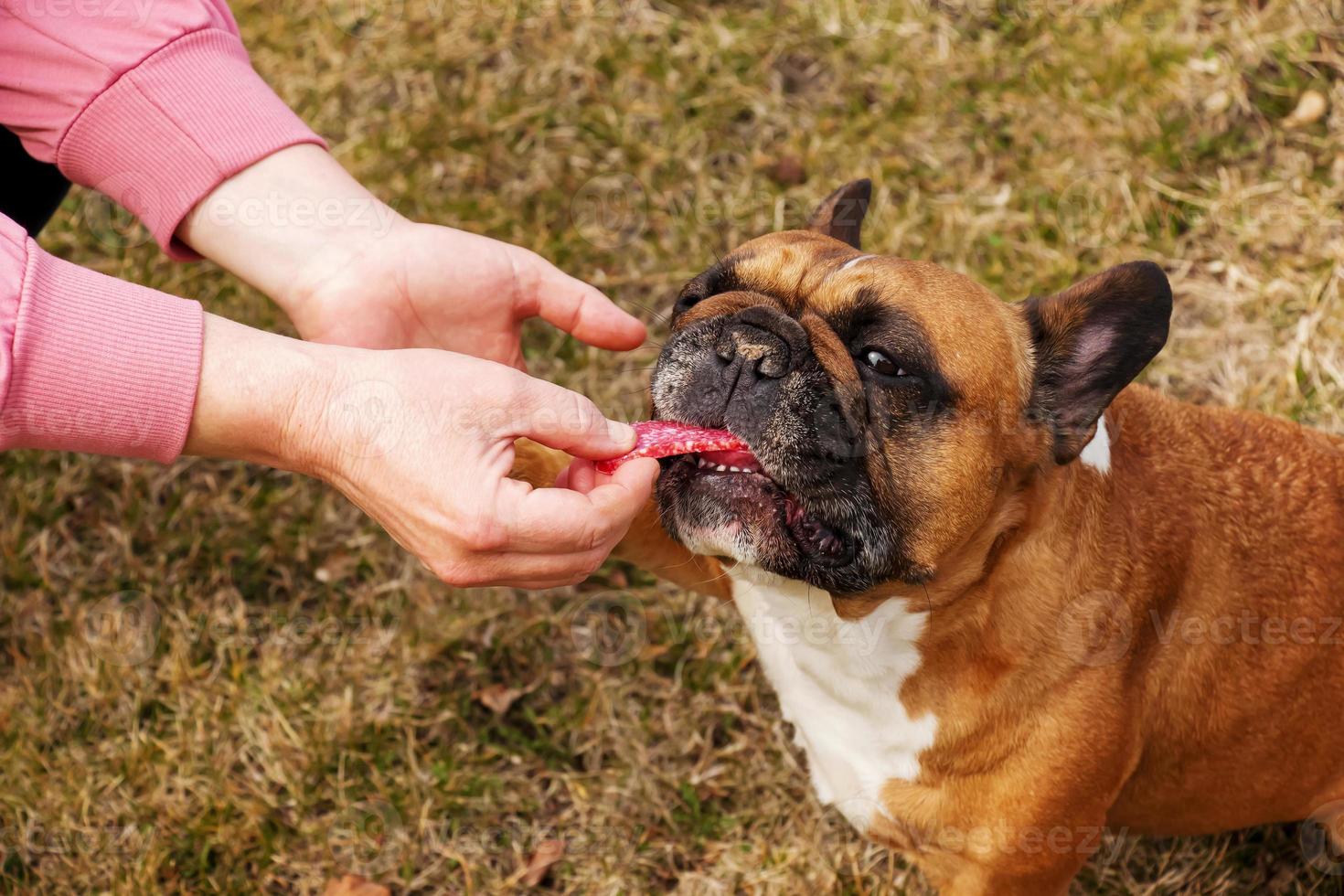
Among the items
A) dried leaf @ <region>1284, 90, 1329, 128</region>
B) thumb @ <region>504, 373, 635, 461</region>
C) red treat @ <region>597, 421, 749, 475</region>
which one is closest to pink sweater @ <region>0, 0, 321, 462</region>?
thumb @ <region>504, 373, 635, 461</region>

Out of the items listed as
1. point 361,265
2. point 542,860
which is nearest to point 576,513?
point 361,265

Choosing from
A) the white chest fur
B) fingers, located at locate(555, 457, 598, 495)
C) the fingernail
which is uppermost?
the fingernail

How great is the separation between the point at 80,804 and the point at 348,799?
0.85m

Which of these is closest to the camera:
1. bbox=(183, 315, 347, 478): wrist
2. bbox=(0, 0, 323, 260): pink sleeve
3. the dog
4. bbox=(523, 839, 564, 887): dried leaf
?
bbox=(183, 315, 347, 478): wrist

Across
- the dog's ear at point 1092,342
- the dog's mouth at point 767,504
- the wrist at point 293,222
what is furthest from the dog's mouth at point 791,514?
the wrist at point 293,222

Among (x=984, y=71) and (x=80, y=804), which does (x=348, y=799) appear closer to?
(x=80, y=804)

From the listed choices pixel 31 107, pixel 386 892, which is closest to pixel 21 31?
pixel 31 107

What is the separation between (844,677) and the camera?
128 inches

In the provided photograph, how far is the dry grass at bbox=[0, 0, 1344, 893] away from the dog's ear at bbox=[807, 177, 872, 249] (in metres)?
1.44

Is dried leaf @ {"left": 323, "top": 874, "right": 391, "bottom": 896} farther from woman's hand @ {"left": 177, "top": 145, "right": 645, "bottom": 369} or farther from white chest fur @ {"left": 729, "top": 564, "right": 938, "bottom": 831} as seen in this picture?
woman's hand @ {"left": 177, "top": 145, "right": 645, "bottom": 369}

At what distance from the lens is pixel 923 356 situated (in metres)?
2.83

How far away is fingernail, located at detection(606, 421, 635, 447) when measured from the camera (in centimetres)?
276

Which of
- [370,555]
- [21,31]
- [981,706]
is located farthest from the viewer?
[370,555]

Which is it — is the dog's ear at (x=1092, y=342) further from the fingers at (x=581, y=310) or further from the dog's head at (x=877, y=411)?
the fingers at (x=581, y=310)
